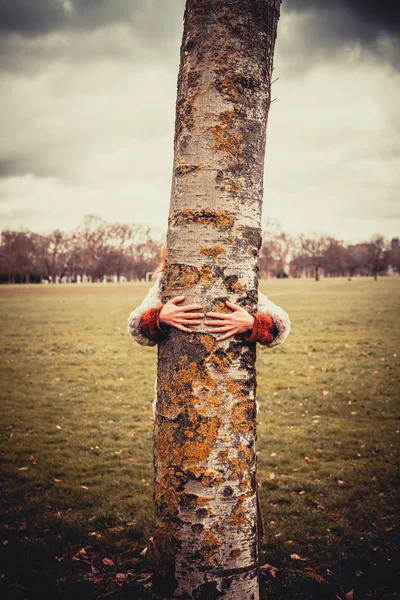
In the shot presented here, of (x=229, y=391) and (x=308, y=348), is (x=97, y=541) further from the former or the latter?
(x=308, y=348)

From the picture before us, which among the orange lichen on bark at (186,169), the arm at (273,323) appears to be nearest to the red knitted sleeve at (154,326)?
the arm at (273,323)

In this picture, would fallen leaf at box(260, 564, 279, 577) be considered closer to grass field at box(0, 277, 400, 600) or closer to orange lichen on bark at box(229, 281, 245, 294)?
grass field at box(0, 277, 400, 600)

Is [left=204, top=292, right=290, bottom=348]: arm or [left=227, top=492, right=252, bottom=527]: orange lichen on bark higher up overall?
[left=204, top=292, right=290, bottom=348]: arm

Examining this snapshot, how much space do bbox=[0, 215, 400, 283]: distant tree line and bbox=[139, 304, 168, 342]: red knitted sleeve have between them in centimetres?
9000

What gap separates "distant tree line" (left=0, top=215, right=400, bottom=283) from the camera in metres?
92.1

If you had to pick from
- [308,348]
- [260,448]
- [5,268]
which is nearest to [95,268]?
[5,268]

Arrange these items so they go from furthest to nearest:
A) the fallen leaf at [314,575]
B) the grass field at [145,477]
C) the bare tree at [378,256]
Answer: the bare tree at [378,256] < the grass field at [145,477] < the fallen leaf at [314,575]

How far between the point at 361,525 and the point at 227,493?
11.7 feet

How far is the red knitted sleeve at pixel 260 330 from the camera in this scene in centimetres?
220

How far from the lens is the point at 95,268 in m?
101

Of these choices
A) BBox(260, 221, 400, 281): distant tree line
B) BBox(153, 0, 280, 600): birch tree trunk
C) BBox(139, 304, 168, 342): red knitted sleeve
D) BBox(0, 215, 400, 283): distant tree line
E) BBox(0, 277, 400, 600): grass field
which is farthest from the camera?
BBox(260, 221, 400, 281): distant tree line

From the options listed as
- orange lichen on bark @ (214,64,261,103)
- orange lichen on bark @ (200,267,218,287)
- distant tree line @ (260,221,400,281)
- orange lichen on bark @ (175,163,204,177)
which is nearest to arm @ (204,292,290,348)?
orange lichen on bark @ (200,267,218,287)

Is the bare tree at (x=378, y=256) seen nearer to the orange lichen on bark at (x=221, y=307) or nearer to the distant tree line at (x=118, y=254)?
the distant tree line at (x=118, y=254)

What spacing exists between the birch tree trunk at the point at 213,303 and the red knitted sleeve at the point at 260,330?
64 millimetres
